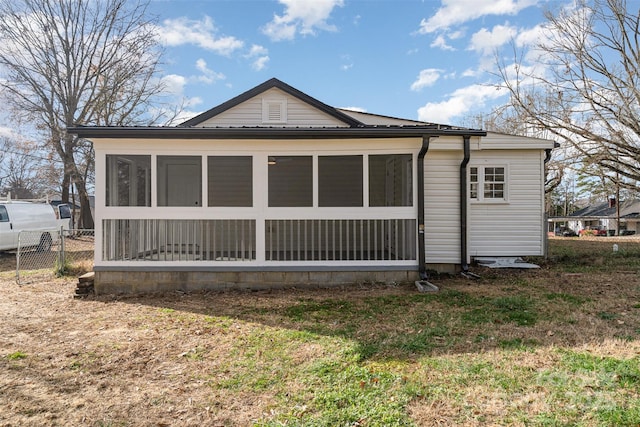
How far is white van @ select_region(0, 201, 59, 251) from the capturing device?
1009 centimetres

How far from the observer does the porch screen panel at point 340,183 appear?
364 inches

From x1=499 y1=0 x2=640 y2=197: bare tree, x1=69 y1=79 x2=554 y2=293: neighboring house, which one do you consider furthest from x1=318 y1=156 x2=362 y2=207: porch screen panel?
x1=499 y1=0 x2=640 y2=197: bare tree

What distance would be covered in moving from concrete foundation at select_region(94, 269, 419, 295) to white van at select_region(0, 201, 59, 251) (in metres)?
5.34

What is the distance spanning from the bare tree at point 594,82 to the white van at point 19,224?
17.4 m

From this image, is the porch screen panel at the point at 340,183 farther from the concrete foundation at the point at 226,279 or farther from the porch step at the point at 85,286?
the porch step at the point at 85,286

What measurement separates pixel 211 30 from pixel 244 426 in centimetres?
1199

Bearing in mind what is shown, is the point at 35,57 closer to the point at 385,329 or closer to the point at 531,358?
the point at 385,329

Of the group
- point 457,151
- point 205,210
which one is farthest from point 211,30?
point 457,151

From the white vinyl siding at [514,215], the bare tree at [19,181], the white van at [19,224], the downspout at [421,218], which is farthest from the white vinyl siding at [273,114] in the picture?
the bare tree at [19,181]

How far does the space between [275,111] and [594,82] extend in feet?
40.1

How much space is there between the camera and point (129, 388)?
A: 110 inches

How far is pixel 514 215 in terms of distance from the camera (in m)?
8.62

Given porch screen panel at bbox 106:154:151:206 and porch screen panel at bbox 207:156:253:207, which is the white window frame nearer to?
porch screen panel at bbox 207:156:253:207

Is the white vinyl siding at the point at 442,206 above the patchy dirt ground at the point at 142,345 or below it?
above
